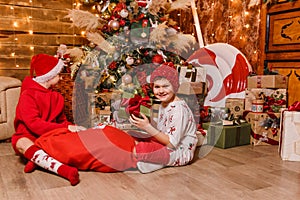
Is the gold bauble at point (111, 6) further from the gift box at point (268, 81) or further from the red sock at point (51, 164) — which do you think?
the red sock at point (51, 164)

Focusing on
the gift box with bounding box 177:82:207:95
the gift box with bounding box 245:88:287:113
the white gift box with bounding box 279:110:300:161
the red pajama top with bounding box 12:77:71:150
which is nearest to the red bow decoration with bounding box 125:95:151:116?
the red pajama top with bounding box 12:77:71:150

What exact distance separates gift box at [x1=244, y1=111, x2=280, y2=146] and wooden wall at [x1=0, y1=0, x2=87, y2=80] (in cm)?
233

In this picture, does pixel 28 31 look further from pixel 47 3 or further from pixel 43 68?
pixel 43 68

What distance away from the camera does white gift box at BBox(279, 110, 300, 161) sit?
1.95 meters

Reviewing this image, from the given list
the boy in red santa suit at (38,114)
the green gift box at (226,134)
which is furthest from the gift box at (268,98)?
the boy in red santa suit at (38,114)

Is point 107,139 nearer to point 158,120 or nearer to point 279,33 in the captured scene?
point 158,120

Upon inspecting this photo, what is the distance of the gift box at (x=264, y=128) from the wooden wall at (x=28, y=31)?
7.65 ft

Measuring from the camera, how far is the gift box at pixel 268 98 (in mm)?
2387

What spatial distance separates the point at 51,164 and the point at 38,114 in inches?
16.4

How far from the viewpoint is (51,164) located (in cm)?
159

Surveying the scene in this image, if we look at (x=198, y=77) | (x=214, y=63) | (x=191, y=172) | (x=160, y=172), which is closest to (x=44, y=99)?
(x=160, y=172)

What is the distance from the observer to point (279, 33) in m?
2.85

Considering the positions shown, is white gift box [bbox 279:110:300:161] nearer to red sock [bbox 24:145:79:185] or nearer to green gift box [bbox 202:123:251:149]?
green gift box [bbox 202:123:251:149]

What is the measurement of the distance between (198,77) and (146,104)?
2.78 feet
